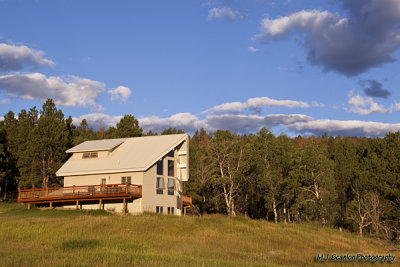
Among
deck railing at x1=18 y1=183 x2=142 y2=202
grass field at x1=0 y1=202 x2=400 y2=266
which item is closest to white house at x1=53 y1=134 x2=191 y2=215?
deck railing at x1=18 y1=183 x2=142 y2=202

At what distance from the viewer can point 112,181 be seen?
3856 cm

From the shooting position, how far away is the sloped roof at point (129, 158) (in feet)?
125

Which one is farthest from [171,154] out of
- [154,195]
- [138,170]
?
[138,170]

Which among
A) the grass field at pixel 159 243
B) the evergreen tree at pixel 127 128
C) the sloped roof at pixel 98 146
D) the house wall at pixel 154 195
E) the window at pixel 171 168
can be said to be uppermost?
the evergreen tree at pixel 127 128

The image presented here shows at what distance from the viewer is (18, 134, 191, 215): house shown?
121 ft

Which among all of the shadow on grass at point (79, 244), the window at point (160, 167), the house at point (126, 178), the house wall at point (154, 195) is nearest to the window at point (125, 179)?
the house at point (126, 178)

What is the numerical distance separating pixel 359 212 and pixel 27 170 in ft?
132

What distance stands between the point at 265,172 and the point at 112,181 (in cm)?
2253

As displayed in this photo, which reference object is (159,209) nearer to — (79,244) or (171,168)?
(171,168)

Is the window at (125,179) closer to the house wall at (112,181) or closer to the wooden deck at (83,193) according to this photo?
the house wall at (112,181)

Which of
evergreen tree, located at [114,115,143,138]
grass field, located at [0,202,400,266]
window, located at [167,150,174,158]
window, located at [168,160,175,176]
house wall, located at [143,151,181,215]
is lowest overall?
grass field, located at [0,202,400,266]

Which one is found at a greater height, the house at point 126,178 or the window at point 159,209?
the house at point 126,178

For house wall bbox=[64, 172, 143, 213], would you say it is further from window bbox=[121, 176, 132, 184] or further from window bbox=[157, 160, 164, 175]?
window bbox=[157, 160, 164, 175]

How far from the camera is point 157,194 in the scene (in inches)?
1526
